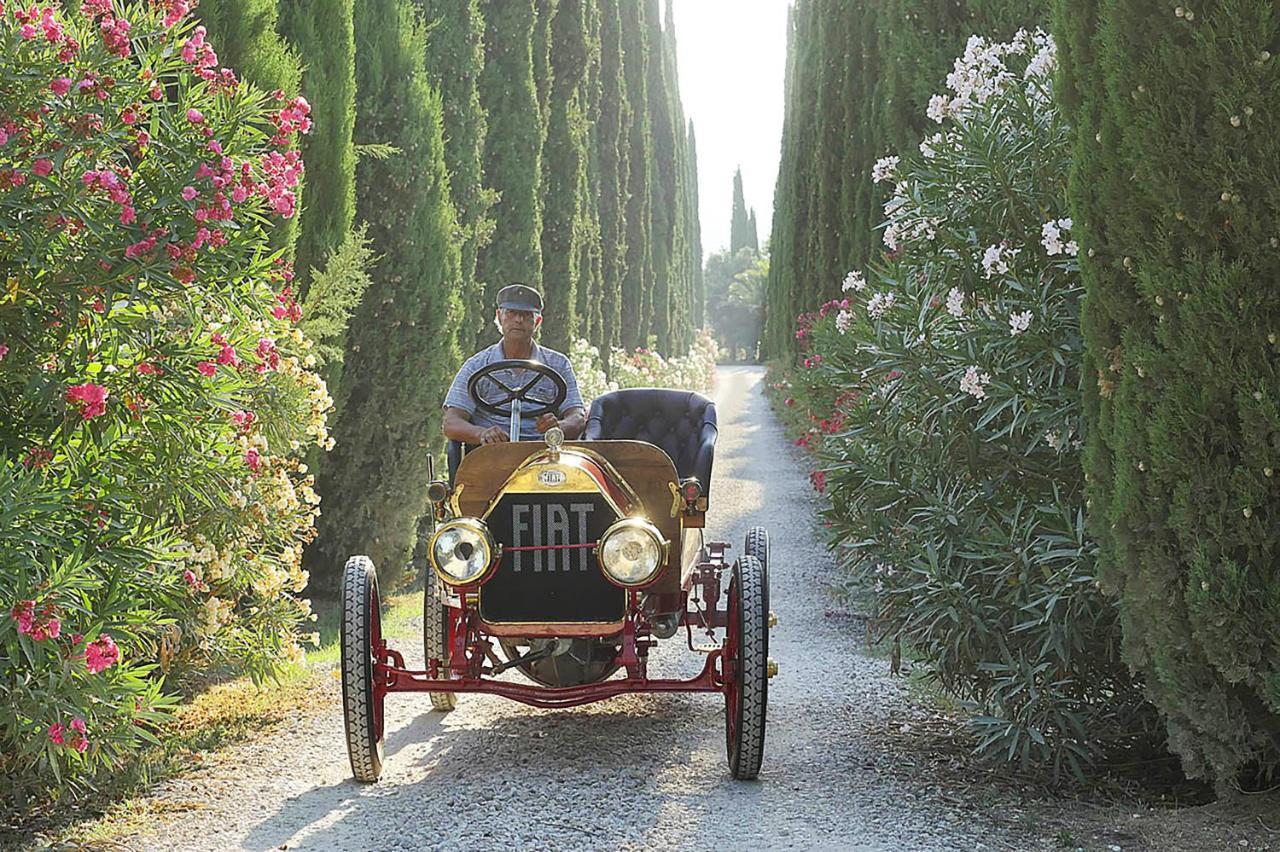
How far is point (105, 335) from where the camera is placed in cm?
395

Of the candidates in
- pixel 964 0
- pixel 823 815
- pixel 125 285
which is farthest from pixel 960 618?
pixel 964 0

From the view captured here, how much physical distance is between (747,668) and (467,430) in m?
1.61

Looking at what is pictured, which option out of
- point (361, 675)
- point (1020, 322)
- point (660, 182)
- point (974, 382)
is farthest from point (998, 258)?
point (660, 182)

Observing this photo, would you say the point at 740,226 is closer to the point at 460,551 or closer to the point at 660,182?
the point at 660,182

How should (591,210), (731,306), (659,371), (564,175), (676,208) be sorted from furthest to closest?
(731,306) < (676,208) < (659,371) < (591,210) < (564,175)

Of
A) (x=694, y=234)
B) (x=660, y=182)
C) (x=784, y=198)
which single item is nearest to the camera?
(x=784, y=198)

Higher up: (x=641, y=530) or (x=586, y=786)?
(x=641, y=530)

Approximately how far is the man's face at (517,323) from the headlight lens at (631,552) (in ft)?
5.49

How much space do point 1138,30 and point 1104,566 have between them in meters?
1.57

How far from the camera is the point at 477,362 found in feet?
19.6

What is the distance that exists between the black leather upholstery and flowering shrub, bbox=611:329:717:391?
44.9ft

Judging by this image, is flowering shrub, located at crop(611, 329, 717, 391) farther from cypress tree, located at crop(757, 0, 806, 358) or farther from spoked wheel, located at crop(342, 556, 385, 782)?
spoked wheel, located at crop(342, 556, 385, 782)

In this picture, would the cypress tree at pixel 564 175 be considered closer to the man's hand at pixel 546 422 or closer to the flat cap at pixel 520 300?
the flat cap at pixel 520 300

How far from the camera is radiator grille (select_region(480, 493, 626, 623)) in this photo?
4598 mm
